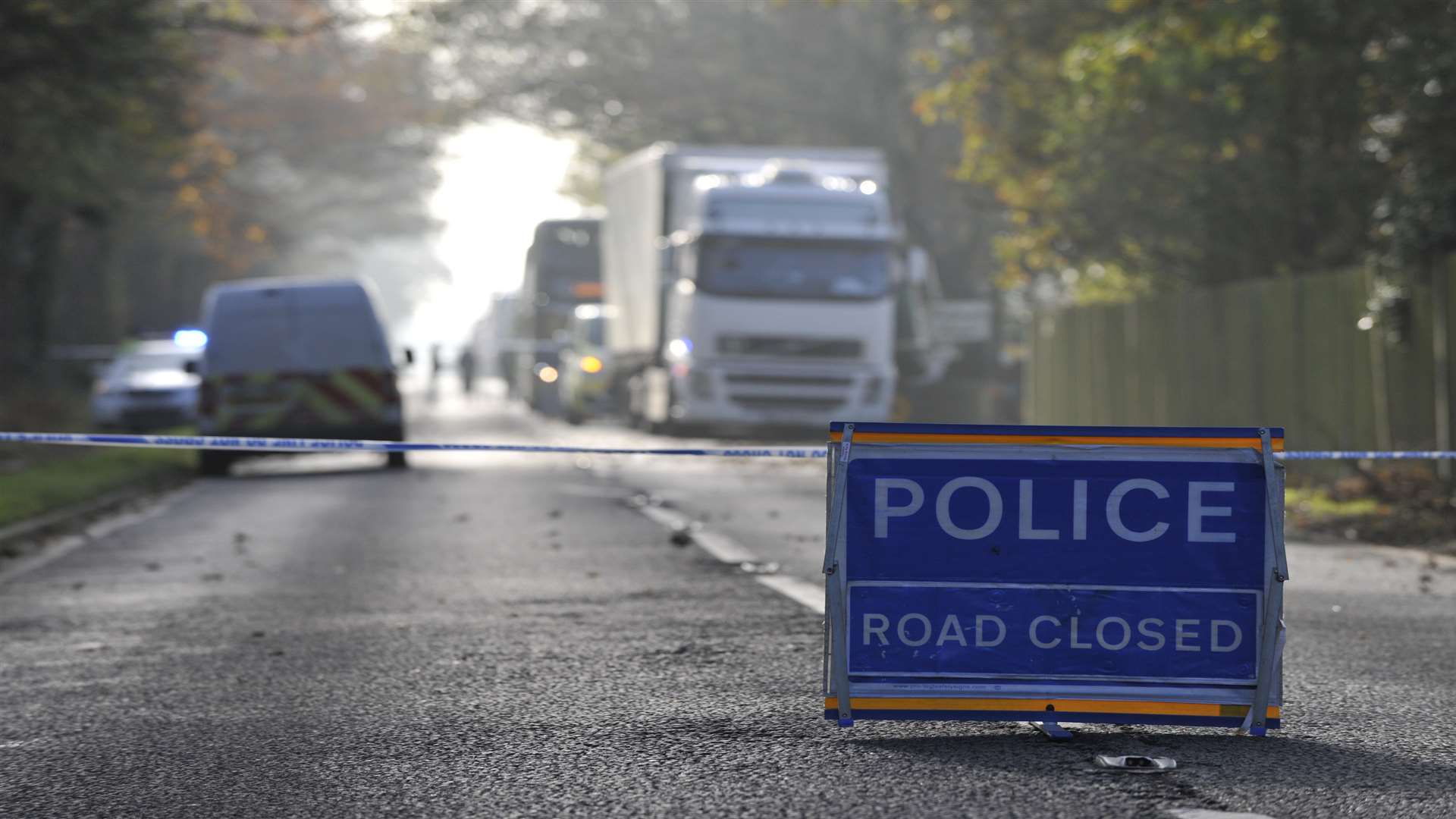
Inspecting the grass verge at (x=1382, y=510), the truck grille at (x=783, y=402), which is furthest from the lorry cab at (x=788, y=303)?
the grass verge at (x=1382, y=510)

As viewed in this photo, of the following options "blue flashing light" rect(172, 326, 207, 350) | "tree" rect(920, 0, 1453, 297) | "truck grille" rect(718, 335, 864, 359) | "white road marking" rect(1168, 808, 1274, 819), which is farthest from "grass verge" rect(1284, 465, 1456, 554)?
"blue flashing light" rect(172, 326, 207, 350)

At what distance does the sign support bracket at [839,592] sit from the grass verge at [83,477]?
1038cm

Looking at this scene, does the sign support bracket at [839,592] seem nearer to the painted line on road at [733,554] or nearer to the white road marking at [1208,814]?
the white road marking at [1208,814]

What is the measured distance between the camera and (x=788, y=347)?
91.9ft

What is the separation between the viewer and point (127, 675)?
28.2 ft

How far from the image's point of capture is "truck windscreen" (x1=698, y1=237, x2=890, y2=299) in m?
27.7

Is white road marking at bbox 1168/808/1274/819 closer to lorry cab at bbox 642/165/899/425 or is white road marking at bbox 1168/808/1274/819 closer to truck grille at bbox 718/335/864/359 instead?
lorry cab at bbox 642/165/899/425

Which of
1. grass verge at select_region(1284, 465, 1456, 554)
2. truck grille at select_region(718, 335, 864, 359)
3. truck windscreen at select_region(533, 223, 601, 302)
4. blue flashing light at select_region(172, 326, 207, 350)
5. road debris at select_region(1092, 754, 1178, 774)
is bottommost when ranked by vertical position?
road debris at select_region(1092, 754, 1178, 774)

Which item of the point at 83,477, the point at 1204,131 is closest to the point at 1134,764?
the point at 83,477

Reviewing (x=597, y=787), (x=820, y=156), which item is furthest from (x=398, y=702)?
(x=820, y=156)

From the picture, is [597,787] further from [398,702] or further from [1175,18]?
[1175,18]

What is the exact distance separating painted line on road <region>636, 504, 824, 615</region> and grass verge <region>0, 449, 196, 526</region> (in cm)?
458

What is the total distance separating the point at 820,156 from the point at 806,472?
6.54 metres

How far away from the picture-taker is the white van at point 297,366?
80.0ft
